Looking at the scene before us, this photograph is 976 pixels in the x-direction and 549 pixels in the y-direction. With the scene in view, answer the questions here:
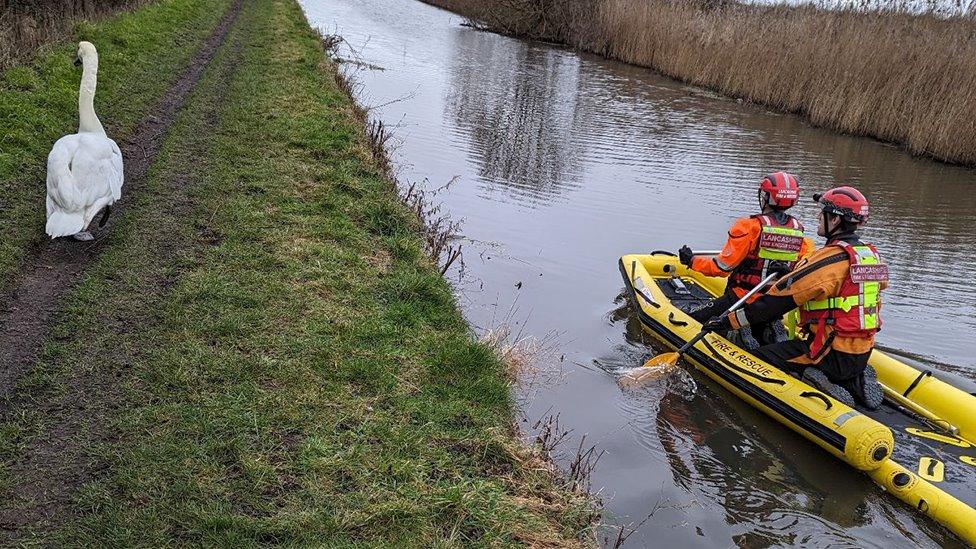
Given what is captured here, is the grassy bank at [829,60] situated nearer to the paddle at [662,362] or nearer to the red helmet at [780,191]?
the red helmet at [780,191]

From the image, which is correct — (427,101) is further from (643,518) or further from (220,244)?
(643,518)

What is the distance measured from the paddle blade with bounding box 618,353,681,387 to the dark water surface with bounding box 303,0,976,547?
12 cm

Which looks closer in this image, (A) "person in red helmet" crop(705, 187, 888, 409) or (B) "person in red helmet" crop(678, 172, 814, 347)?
(A) "person in red helmet" crop(705, 187, 888, 409)

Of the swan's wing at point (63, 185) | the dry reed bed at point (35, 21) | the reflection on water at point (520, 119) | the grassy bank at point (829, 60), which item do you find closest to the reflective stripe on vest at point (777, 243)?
the reflection on water at point (520, 119)

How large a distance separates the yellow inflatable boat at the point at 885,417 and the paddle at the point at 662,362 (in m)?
0.13

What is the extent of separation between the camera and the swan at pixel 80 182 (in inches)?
211

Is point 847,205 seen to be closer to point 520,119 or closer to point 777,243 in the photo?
point 777,243

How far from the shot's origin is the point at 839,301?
5520mm

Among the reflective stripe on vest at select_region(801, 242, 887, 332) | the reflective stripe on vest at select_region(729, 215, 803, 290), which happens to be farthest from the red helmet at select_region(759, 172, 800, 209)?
the reflective stripe on vest at select_region(801, 242, 887, 332)

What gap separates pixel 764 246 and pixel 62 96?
7.89 metres

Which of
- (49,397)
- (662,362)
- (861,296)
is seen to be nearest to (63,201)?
(49,397)

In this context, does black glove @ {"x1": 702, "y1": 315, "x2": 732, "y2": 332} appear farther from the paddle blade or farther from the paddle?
the paddle blade

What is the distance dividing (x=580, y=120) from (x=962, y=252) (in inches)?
305

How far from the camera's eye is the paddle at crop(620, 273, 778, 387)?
20.3 ft
